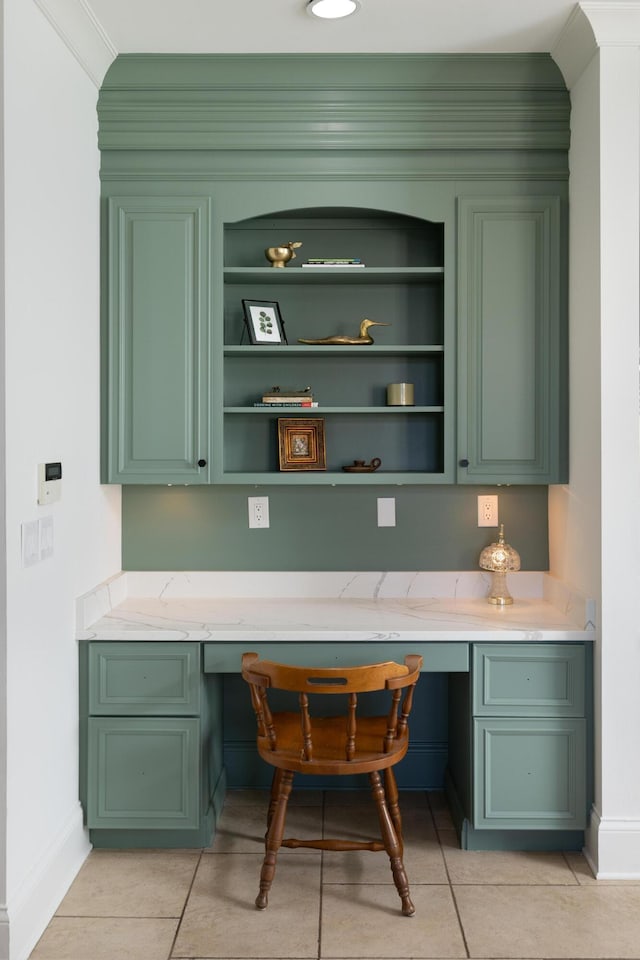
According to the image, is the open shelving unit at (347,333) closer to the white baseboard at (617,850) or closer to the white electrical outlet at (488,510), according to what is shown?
the white electrical outlet at (488,510)

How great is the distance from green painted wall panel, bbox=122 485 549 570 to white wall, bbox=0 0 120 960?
348 millimetres

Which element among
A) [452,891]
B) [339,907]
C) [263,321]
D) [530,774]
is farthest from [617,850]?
[263,321]

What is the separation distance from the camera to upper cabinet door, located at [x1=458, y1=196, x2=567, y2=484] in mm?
3068

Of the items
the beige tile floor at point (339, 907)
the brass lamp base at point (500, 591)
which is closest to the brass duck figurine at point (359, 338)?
the brass lamp base at point (500, 591)

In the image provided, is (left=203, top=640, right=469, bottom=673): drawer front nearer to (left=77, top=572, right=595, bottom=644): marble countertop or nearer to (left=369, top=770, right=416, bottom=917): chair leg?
(left=77, top=572, right=595, bottom=644): marble countertop

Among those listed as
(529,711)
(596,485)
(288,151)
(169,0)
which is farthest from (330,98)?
(529,711)

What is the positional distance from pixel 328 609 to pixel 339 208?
1.50 m

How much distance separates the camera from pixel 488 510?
11.1 ft

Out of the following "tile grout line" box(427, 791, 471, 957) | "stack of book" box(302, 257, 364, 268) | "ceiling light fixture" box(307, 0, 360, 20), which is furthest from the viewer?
"stack of book" box(302, 257, 364, 268)

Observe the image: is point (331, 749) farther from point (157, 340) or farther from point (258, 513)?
point (157, 340)

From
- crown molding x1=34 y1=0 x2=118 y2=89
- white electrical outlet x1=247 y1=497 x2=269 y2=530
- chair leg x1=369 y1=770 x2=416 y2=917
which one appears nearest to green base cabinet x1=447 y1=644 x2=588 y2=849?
chair leg x1=369 y1=770 x2=416 y2=917

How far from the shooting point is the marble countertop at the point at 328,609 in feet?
9.25

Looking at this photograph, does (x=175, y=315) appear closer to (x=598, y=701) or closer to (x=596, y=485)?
(x=596, y=485)

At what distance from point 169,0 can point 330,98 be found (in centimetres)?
66
